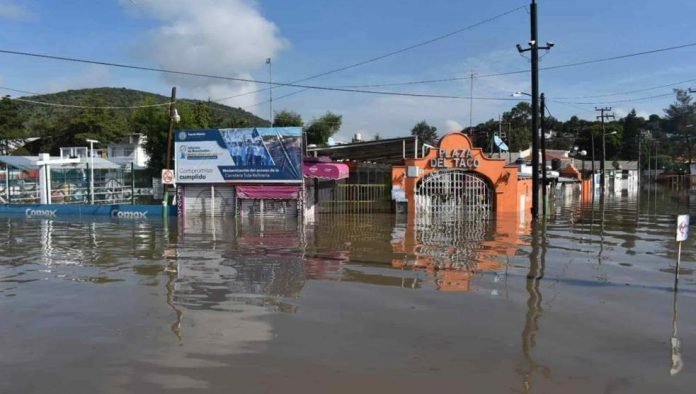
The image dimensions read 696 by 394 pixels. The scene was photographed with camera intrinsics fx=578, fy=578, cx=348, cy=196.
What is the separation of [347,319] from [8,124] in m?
76.5

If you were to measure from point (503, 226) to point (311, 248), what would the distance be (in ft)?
30.9

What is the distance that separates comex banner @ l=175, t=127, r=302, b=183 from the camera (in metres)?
26.0

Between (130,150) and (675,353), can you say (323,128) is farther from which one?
(675,353)

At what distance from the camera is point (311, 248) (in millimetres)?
15586

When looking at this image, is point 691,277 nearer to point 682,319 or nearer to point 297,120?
point 682,319

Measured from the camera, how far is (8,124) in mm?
71188

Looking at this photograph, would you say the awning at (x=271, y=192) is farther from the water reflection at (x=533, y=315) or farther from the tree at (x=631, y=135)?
the tree at (x=631, y=135)

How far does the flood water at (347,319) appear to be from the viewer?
18.6ft

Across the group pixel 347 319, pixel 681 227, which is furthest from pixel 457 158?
pixel 347 319

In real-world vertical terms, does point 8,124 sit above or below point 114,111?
below

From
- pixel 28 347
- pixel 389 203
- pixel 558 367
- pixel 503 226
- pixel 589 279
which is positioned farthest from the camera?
pixel 389 203

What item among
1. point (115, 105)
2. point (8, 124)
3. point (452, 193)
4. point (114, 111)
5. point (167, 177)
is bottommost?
point (452, 193)

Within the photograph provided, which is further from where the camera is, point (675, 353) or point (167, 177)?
point (167, 177)

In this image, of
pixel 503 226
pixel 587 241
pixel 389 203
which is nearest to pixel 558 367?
pixel 587 241
